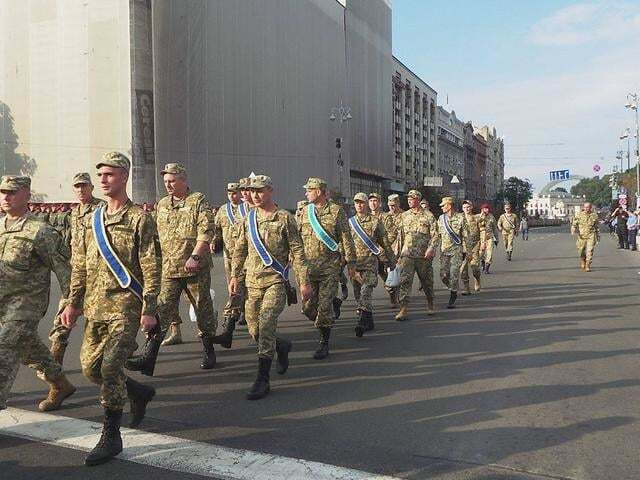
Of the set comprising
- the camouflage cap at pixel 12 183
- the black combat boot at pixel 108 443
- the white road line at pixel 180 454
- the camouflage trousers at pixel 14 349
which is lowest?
the white road line at pixel 180 454

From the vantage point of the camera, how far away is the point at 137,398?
4.87 meters

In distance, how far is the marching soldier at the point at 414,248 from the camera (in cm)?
999

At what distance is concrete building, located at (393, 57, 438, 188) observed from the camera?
8169 centimetres

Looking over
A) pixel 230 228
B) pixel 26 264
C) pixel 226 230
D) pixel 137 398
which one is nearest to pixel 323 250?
pixel 230 228

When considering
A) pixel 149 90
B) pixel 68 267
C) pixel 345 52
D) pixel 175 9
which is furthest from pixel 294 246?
pixel 345 52

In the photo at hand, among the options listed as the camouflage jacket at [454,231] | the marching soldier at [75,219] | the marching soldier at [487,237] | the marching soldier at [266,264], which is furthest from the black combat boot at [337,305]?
the marching soldier at [487,237]

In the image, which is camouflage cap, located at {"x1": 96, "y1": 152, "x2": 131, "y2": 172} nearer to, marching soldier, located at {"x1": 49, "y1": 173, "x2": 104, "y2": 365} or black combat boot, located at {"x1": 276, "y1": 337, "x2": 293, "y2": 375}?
marching soldier, located at {"x1": 49, "y1": 173, "x2": 104, "y2": 365}

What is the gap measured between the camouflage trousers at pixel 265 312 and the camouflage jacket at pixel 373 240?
11.0 feet

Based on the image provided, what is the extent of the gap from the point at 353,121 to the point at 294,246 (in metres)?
55.0

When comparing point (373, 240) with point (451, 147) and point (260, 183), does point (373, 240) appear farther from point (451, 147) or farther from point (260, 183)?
point (451, 147)

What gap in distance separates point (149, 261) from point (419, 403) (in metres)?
2.55

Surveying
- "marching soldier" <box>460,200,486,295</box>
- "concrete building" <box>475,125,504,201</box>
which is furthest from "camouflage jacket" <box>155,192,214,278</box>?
"concrete building" <box>475,125,504,201</box>

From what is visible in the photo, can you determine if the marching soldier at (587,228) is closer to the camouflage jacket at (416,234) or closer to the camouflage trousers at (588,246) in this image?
the camouflage trousers at (588,246)

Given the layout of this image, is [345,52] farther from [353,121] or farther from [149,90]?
[149,90]
